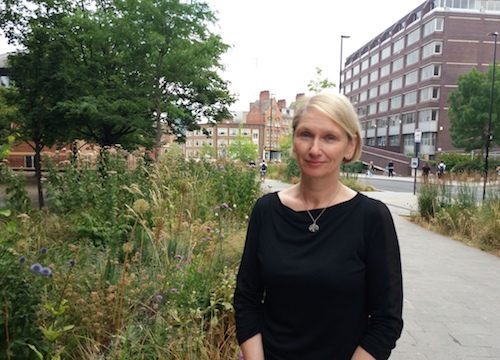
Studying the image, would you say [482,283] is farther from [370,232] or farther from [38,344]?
[38,344]

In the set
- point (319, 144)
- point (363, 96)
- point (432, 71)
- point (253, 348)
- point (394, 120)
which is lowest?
point (253, 348)

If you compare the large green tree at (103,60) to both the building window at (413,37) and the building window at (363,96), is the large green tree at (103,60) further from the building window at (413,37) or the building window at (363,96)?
the building window at (363,96)

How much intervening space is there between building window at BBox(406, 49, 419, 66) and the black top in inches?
2561

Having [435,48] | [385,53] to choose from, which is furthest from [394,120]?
[435,48]

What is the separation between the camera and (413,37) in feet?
199

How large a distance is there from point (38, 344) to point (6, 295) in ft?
0.89

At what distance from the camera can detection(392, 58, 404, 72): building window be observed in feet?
213

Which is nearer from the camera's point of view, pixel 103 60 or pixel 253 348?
pixel 253 348

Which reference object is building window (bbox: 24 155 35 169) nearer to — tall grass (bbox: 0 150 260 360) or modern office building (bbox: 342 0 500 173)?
Result: tall grass (bbox: 0 150 260 360)

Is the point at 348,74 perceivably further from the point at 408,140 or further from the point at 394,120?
the point at 408,140

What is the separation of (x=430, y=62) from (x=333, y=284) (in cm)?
6187

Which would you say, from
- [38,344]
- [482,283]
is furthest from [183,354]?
[482,283]

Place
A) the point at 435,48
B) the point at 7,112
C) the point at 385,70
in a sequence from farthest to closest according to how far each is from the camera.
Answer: the point at 385,70, the point at 435,48, the point at 7,112

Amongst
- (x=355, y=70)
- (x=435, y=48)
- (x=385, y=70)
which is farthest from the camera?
(x=355, y=70)
